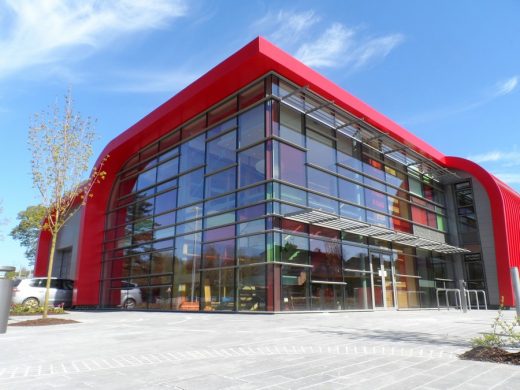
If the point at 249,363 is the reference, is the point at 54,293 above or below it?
above

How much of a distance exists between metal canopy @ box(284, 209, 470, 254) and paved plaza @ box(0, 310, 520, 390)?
6649 mm

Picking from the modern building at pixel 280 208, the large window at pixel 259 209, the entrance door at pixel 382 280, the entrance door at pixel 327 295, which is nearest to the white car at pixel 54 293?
the large window at pixel 259 209

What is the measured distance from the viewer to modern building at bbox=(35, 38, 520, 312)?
46.4 ft

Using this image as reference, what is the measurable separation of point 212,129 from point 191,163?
6.74 feet

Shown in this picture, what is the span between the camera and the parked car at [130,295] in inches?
775

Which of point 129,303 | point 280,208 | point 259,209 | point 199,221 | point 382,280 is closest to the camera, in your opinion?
point 280,208

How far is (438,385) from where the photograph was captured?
3.66 metres

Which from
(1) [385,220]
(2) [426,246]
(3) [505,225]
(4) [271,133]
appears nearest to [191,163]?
(4) [271,133]

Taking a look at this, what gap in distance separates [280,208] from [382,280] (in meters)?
7.17

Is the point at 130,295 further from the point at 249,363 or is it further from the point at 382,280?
the point at 249,363

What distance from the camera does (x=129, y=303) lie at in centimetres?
2036

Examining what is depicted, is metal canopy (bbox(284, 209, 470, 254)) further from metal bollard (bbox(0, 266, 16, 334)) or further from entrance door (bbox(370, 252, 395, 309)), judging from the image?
metal bollard (bbox(0, 266, 16, 334))

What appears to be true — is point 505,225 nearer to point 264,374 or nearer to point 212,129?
point 212,129

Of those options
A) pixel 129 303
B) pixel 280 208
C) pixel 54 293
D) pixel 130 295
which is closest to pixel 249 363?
pixel 280 208
